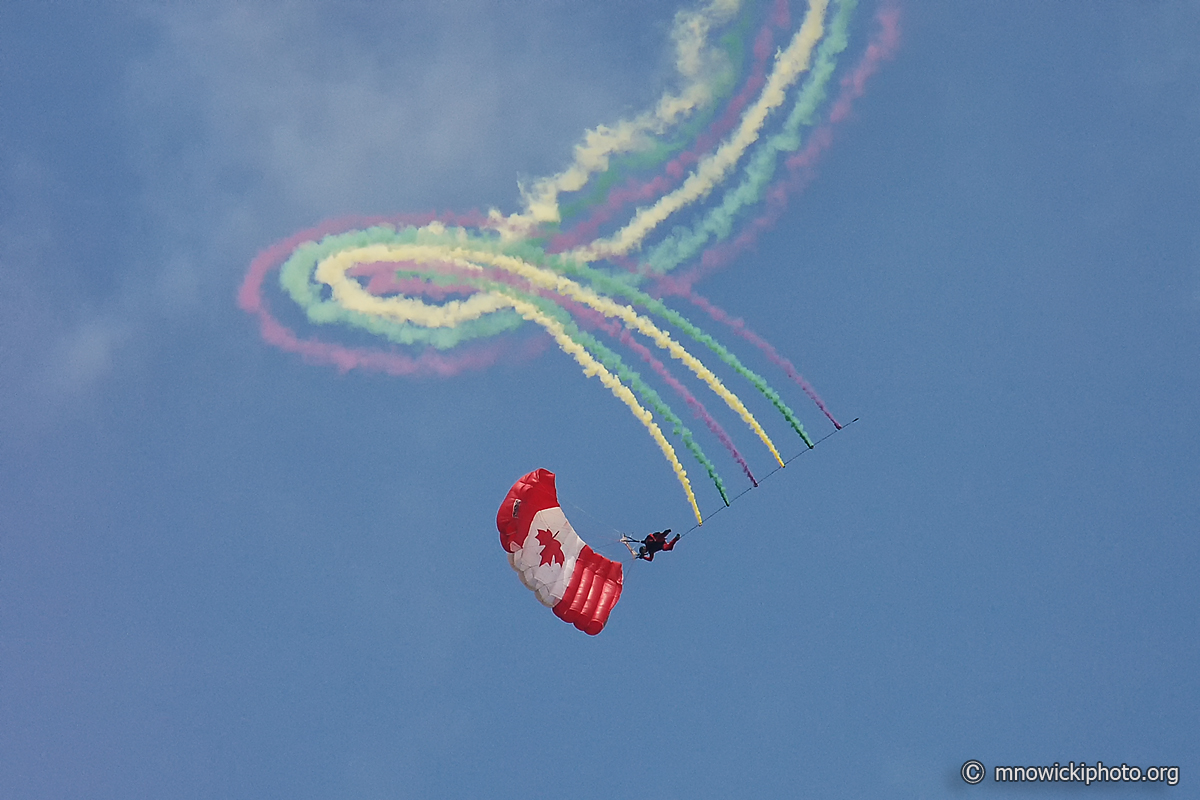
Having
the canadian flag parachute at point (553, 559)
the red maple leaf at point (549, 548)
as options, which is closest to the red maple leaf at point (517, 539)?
the canadian flag parachute at point (553, 559)

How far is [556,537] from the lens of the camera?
3141 centimetres

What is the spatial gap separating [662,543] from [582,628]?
257 cm

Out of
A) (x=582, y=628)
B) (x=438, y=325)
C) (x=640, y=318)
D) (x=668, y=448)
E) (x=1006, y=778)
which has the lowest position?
(x=1006, y=778)

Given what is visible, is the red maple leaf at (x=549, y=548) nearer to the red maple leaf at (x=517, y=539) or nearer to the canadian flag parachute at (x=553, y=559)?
the canadian flag parachute at (x=553, y=559)

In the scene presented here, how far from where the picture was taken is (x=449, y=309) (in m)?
31.8

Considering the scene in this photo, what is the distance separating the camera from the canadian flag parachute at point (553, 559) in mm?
30688

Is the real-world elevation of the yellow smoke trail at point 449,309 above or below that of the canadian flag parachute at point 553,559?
above

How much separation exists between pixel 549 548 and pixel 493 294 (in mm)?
5599

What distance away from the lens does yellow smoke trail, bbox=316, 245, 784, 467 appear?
102ft

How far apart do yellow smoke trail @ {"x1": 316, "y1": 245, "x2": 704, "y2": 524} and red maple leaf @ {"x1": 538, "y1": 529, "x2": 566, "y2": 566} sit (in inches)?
119

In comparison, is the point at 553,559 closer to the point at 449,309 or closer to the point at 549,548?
the point at 549,548

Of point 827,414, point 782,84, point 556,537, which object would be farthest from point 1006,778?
point 782,84

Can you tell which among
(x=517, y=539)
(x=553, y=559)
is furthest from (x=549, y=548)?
(x=517, y=539)

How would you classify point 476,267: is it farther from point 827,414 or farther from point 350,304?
→ point 827,414
